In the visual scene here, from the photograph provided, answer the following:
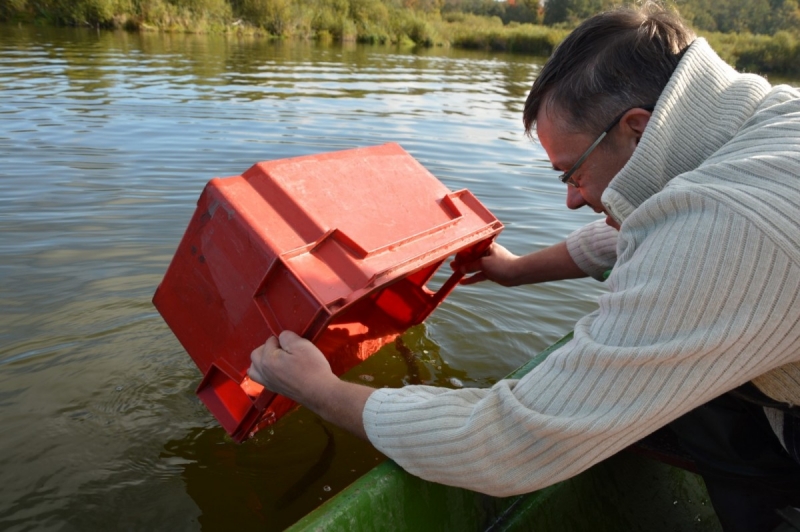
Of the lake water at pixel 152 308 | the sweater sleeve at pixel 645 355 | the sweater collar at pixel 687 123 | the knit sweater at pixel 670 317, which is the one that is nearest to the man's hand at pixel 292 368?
the knit sweater at pixel 670 317

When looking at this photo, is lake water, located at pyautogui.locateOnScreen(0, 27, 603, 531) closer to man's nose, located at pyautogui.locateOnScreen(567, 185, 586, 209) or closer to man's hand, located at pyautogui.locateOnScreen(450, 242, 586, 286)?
man's hand, located at pyautogui.locateOnScreen(450, 242, 586, 286)

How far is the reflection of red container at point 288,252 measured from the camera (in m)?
1.95

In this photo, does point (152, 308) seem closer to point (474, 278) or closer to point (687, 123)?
point (474, 278)

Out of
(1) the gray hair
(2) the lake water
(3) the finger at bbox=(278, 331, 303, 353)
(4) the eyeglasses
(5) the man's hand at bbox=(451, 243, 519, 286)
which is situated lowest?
(2) the lake water

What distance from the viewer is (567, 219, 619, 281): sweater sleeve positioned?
251 cm

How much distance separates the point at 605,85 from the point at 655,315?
62 centimetres

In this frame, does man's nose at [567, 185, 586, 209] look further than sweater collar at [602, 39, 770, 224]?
Yes

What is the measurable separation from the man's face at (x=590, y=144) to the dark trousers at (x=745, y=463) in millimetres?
623

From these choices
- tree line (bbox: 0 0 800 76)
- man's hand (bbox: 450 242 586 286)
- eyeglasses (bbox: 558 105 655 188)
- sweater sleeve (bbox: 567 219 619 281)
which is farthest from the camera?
tree line (bbox: 0 0 800 76)

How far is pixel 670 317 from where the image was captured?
113cm

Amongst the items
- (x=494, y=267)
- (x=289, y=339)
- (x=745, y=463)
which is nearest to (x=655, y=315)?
(x=745, y=463)

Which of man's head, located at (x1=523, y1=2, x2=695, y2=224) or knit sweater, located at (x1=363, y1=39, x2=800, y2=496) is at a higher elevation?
man's head, located at (x1=523, y1=2, x2=695, y2=224)

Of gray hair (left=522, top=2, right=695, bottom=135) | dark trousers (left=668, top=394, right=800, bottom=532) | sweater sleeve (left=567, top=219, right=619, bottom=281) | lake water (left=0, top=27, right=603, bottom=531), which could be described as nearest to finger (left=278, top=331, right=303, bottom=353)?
lake water (left=0, top=27, right=603, bottom=531)

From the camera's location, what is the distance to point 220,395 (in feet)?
7.38
